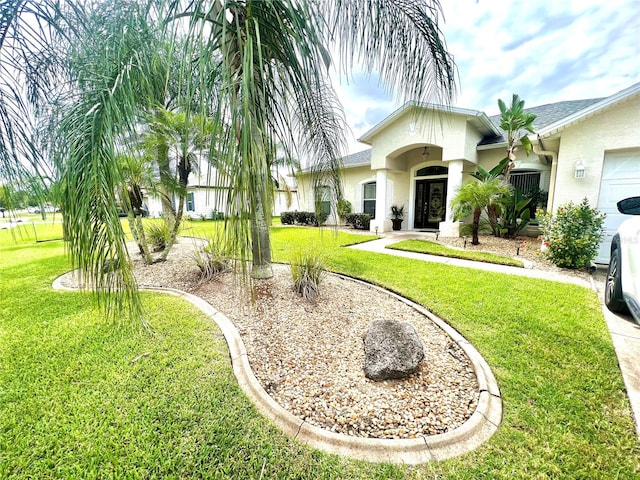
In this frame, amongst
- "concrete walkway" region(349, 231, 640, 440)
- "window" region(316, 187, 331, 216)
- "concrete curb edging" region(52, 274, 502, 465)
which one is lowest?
"concrete curb edging" region(52, 274, 502, 465)

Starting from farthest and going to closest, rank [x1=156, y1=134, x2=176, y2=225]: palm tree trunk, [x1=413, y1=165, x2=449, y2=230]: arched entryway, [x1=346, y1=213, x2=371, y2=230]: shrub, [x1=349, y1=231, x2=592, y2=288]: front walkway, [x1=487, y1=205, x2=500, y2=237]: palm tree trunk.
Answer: [x1=346, y1=213, x2=371, y2=230]: shrub
[x1=413, y1=165, x2=449, y2=230]: arched entryway
[x1=487, y1=205, x2=500, y2=237]: palm tree trunk
[x1=349, y1=231, x2=592, y2=288]: front walkway
[x1=156, y1=134, x2=176, y2=225]: palm tree trunk

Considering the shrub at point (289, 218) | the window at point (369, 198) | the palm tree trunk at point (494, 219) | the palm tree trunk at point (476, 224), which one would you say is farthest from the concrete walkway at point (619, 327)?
the shrub at point (289, 218)

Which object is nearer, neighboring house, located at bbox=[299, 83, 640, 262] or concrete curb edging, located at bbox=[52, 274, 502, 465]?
concrete curb edging, located at bbox=[52, 274, 502, 465]

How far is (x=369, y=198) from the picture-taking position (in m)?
15.9

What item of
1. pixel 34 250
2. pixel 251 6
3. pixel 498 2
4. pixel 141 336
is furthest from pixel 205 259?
pixel 34 250

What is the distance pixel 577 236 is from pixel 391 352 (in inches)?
253

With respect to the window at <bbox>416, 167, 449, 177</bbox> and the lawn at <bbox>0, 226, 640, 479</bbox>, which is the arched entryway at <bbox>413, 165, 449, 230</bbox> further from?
the lawn at <bbox>0, 226, 640, 479</bbox>

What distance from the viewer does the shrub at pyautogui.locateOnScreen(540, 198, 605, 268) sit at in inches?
242

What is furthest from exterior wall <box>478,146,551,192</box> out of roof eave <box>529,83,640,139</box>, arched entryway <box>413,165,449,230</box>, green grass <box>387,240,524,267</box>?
green grass <box>387,240,524,267</box>

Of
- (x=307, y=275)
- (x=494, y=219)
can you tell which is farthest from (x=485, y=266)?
(x=307, y=275)

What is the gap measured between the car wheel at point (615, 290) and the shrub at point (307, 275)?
4.63 meters

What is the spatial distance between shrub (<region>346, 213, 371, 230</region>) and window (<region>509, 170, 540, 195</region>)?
6672 millimetres

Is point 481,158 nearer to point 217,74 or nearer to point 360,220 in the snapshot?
point 360,220

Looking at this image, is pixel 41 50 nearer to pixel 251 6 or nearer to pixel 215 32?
pixel 215 32
